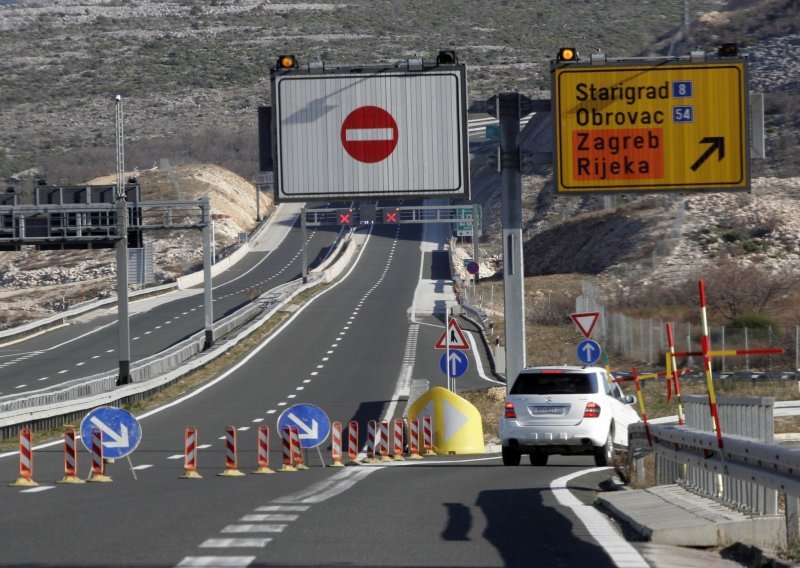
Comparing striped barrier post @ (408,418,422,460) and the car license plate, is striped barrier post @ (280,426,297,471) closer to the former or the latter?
the car license plate

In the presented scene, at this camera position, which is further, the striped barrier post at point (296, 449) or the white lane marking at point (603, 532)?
the striped barrier post at point (296, 449)

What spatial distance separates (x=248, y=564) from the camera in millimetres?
9711

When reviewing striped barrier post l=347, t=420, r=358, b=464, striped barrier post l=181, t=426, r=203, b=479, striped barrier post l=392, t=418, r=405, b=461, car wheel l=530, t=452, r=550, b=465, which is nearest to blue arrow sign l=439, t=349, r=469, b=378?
striped barrier post l=392, t=418, r=405, b=461

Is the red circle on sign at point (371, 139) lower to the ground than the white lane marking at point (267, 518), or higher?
higher

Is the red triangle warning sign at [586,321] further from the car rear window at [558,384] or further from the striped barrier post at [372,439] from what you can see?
the car rear window at [558,384]

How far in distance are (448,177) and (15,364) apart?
1458 inches

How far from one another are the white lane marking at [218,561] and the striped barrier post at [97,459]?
9109 mm

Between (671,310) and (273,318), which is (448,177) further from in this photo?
(273,318)

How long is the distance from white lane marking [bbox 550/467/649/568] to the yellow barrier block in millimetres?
12516

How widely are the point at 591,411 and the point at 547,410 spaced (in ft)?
2.30

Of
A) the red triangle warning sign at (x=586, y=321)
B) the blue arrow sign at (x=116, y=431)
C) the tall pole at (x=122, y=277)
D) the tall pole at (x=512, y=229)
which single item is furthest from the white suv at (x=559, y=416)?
the tall pole at (x=122, y=277)

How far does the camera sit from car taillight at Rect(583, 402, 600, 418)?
2294cm

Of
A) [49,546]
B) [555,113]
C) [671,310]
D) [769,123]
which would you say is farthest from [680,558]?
[769,123]

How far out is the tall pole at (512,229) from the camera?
1083 inches
